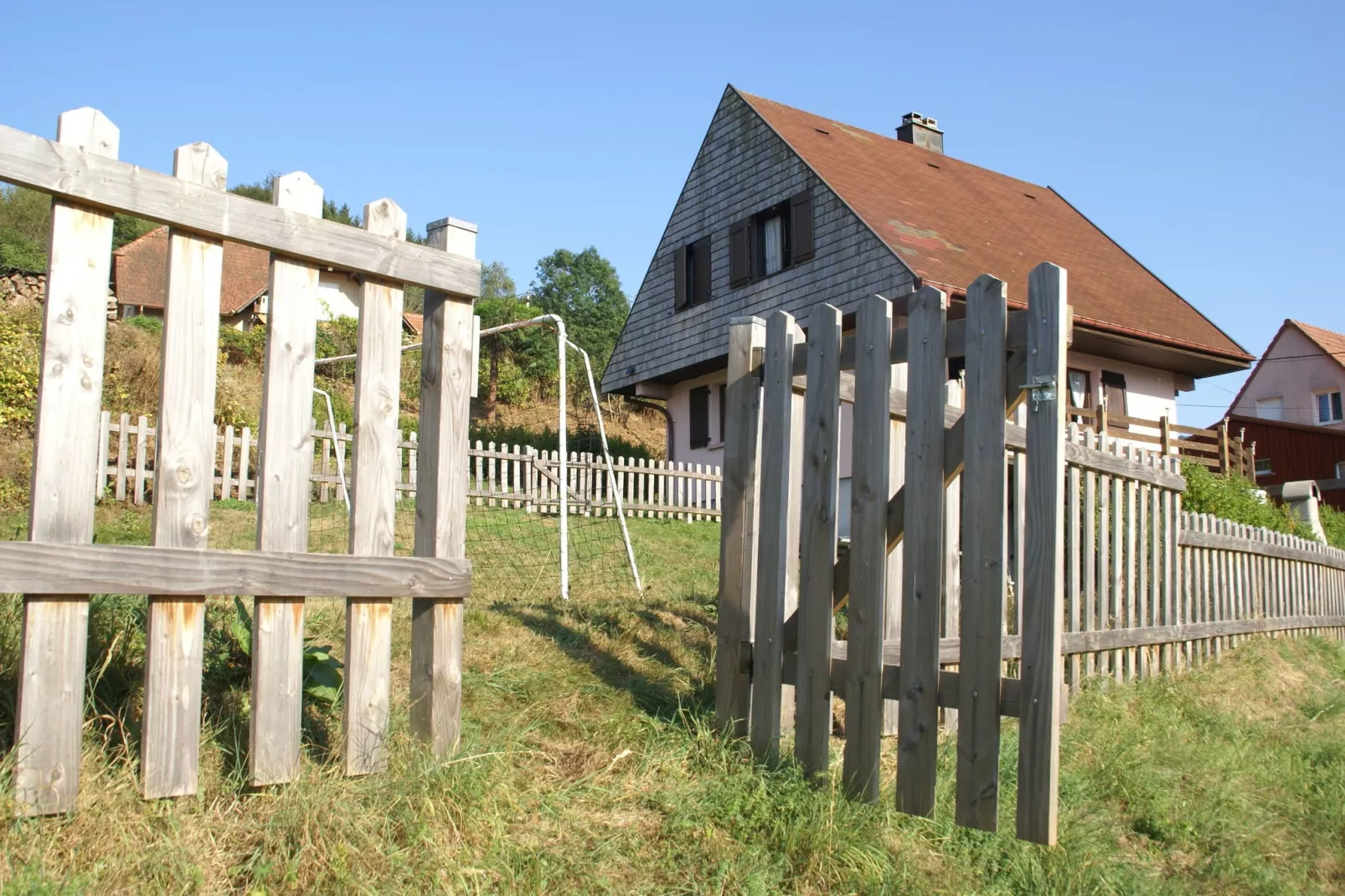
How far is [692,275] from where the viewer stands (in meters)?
22.8

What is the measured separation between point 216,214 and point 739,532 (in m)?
2.40

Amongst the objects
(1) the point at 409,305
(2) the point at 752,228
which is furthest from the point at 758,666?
(1) the point at 409,305

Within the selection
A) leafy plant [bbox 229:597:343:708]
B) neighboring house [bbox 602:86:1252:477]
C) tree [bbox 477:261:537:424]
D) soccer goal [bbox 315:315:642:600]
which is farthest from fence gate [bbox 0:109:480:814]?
tree [bbox 477:261:537:424]

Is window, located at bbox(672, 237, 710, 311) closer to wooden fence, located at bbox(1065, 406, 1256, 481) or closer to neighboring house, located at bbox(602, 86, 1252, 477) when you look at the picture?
neighboring house, located at bbox(602, 86, 1252, 477)

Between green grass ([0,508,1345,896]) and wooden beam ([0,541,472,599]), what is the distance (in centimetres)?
48

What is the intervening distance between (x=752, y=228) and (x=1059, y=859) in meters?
18.6

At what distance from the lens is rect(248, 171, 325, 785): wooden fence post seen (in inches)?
123

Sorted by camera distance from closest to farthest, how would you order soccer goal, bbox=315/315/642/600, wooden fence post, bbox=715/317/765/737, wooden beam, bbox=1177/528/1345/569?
wooden fence post, bbox=715/317/765/737
wooden beam, bbox=1177/528/1345/569
soccer goal, bbox=315/315/642/600

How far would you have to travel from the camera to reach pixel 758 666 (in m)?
4.36

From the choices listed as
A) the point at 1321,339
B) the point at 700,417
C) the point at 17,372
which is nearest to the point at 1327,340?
the point at 1321,339

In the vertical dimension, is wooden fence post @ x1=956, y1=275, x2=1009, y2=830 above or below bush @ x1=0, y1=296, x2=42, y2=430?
below

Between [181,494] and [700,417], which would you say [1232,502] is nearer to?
[700,417]

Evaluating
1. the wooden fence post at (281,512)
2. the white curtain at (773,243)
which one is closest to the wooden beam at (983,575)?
the wooden fence post at (281,512)

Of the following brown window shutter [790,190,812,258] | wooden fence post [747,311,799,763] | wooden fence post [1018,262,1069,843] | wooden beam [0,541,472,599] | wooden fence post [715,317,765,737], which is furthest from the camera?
brown window shutter [790,190,812,258]
